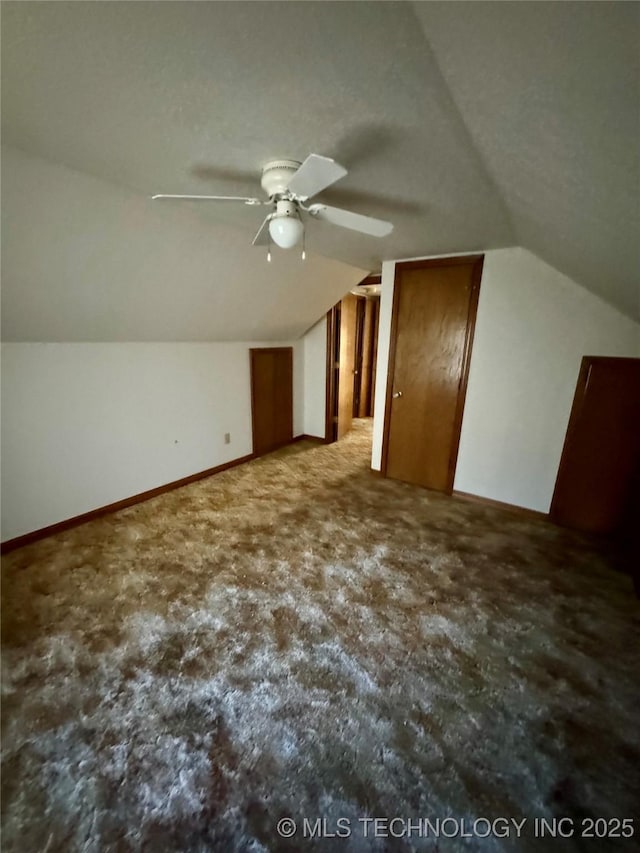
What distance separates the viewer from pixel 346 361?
5.25 metres

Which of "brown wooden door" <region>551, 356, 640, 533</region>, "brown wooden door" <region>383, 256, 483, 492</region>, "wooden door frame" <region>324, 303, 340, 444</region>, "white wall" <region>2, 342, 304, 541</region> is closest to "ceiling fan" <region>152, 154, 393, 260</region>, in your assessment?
"brown wooden door" <region>383, 256, 483, 492</region>

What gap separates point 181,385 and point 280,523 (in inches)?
67.3

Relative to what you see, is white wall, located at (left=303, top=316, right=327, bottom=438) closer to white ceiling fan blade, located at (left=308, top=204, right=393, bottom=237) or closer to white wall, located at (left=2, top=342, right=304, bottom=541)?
white wall, located at (left=2, top=342, right=304, bottom=541)

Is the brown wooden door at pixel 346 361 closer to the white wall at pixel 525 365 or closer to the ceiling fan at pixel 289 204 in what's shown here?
the white wall at pixel 525 365

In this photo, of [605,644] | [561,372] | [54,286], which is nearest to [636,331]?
[561,372]

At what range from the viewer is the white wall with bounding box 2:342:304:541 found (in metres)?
2.55

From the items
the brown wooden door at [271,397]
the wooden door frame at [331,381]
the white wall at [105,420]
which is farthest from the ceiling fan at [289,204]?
the wooden door frame at [331,381]

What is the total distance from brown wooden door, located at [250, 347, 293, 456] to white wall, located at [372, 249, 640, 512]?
5.69ft

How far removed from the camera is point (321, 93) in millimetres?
1135

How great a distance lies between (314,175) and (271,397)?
3435 millimetres

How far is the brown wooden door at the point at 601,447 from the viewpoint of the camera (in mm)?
2643

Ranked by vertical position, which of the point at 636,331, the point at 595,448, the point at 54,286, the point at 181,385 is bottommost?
the point at 595,448

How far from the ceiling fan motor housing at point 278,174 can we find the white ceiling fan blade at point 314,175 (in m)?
0.10

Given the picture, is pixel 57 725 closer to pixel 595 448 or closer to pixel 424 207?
pixel 424 207
